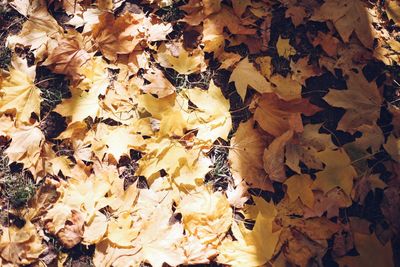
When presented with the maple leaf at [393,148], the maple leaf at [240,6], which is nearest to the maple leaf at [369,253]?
the maple leaf at [393,148]

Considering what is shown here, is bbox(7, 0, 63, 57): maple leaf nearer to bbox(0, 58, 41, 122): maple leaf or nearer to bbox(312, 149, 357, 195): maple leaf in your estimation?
bbox(0, 58, 41, 122): maple leaf

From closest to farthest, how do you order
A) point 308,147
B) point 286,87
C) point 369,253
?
point 369,253 < point 308,147 < point 286,87

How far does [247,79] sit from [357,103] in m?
0.57

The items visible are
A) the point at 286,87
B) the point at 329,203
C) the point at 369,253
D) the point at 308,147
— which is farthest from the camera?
the point at 286,87

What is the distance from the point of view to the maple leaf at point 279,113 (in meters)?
1.78

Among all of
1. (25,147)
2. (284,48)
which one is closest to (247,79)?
(284,48)

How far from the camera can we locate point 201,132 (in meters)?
A: 1.83

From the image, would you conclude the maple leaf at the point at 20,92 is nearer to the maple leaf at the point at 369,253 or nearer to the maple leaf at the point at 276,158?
the maple leaf at the point at 276,158

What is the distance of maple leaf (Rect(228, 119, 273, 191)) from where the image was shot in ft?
5.76

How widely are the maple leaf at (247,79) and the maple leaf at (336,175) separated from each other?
481mm

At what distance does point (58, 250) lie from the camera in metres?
1.70

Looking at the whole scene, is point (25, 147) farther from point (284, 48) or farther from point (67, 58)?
point (284, 48)

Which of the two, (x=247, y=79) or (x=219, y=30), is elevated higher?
(x=219, y=30)

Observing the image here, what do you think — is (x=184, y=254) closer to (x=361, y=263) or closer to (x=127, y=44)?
(x=361, y=263)
